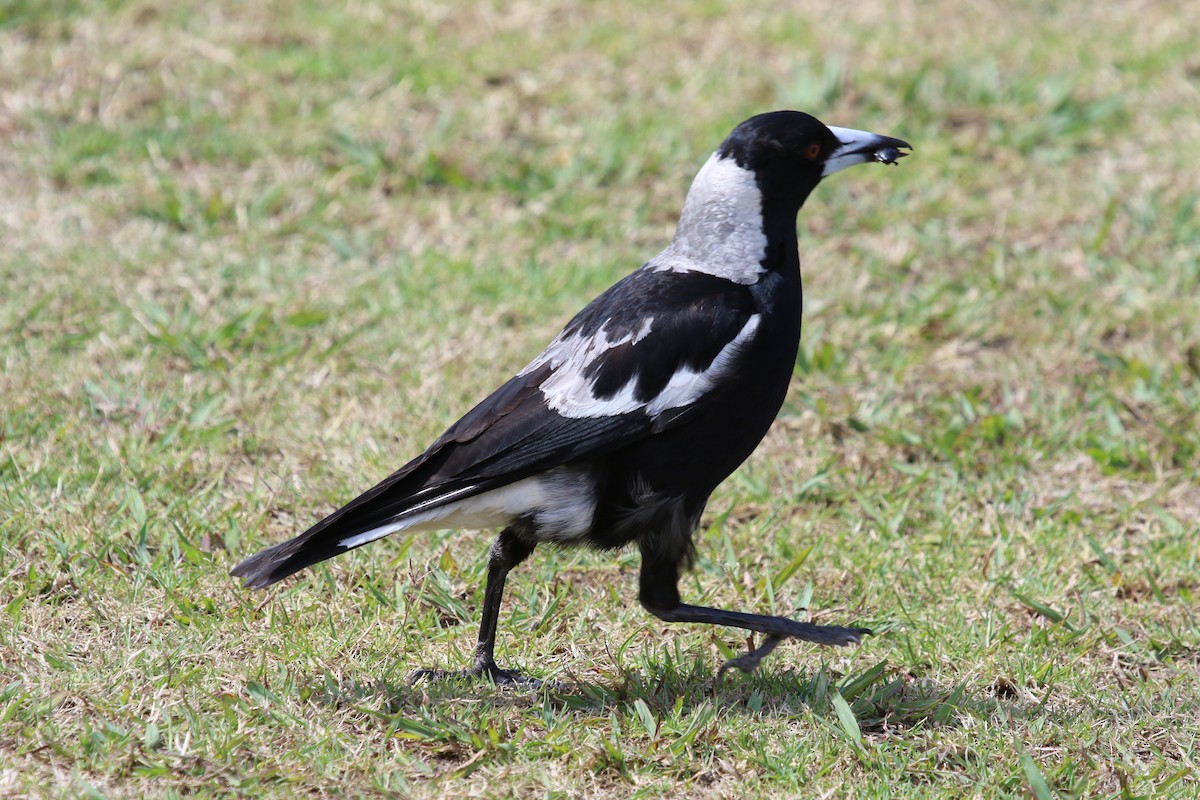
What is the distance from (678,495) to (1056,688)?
997 millimetres

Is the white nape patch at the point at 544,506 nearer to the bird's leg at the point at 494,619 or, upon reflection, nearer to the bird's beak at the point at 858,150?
the bird's leg at the point at 494,619

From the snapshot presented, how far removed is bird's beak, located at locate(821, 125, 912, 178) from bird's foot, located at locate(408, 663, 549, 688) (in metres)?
1.46

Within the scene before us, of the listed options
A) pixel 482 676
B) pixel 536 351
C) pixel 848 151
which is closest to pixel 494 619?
pixel 482 676

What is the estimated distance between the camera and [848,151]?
140 inches

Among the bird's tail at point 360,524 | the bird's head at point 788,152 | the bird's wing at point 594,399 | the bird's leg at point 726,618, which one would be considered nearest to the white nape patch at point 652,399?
the bird's wing at point 594,399

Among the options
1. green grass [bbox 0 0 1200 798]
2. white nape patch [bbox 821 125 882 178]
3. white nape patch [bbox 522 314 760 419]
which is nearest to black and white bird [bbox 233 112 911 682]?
white nape patch [bbox 522 314 760 419]

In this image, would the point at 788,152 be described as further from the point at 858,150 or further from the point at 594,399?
the point at 594,399

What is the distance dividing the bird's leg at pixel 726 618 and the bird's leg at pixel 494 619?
0.96ft

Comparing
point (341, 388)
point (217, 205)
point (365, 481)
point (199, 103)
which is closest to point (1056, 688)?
point (365, 481)

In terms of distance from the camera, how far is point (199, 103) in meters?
6.29

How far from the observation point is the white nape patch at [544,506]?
309cm

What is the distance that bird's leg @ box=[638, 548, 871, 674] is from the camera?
3.19 m

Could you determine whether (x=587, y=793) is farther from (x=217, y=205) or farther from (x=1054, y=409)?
(x=217, y=205)

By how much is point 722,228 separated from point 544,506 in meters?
0.84
